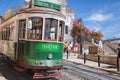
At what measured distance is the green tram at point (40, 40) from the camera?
39.3ft

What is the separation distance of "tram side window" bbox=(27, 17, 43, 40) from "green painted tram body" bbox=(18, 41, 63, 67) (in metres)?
0.38

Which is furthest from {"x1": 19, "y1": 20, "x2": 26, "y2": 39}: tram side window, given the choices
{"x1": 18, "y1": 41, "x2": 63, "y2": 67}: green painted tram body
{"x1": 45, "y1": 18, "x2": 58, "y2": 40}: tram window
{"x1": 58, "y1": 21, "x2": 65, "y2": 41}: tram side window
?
{"x1": 58, "y1": 21, "x2": 65, "y2": 41}: tram side window

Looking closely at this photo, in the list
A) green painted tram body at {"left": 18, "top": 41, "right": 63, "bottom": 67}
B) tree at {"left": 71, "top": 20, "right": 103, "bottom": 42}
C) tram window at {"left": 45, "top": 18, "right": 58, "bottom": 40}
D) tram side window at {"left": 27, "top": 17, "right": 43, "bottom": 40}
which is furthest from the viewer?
tree at {"left": 71, "top": 20, "right": 103, "bottom": 42}

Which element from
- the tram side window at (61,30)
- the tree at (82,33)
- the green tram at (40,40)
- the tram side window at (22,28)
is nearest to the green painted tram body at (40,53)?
the green tram at (40,40)

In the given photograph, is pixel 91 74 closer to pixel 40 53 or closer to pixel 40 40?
pixel 40 53

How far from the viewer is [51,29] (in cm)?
1258

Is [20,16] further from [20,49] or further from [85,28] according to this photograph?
[85,28]

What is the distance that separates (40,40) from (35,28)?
73 centimetres

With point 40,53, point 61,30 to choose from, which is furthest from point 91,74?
point 40,53

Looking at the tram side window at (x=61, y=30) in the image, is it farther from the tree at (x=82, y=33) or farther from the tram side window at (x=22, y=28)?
the tree at (x=82, y=33)

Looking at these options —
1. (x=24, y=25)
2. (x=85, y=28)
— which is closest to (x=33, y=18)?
(x=24, y=25)

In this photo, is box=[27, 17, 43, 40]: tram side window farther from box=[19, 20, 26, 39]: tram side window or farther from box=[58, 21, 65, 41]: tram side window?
box=[58, 21, 65, 41]: tram side window

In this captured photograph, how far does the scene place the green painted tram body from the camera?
11.9 metres

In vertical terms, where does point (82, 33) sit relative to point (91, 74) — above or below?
above
